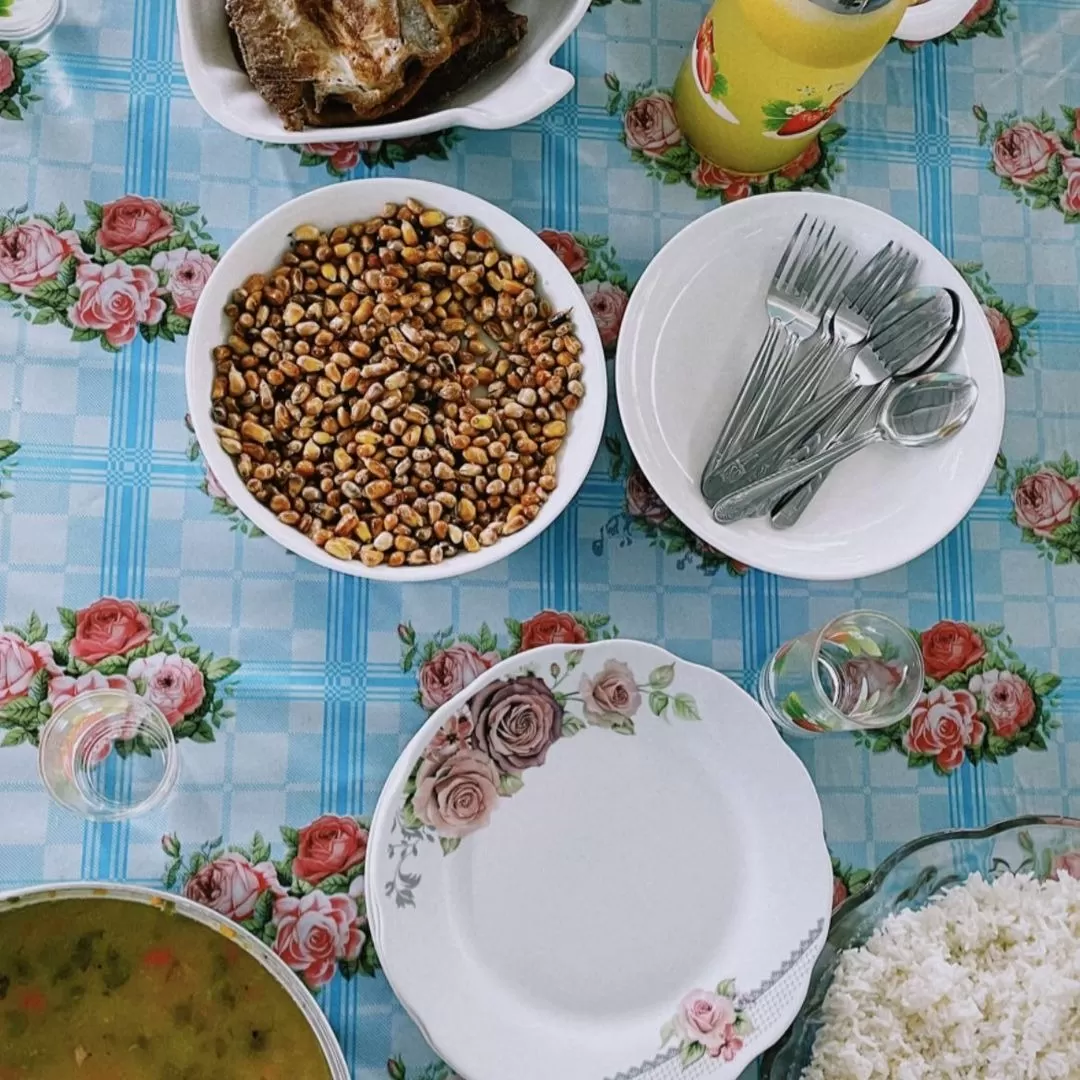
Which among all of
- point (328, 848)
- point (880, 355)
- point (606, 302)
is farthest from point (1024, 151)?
point (328, 848)

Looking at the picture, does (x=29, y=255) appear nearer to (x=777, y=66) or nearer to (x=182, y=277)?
(x=182, y=277)

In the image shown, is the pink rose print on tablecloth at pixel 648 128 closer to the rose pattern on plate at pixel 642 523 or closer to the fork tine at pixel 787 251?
the fork tine at pixel 787 251

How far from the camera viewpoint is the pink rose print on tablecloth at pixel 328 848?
3.34ft

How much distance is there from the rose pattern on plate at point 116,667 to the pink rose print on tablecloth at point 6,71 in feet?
1.46

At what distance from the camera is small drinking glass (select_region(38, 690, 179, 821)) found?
0.99 metres

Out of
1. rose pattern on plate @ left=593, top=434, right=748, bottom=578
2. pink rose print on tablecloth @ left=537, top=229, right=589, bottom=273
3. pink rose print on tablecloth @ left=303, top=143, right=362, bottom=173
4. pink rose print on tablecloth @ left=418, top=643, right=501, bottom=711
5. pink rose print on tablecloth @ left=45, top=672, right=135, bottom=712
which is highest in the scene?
pink rose print on tablecloth @ left=303, top=143, right=362, bottom=173

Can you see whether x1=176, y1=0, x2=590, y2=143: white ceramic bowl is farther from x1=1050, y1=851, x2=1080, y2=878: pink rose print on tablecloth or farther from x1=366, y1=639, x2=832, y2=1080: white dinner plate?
x1=1050, y1=851, x2=1080, y2=878: pink rose print on tablecloth

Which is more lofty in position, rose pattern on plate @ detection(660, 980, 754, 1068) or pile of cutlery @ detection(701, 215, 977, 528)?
pile of cutlery @ detection(701, 215, 977, 528)

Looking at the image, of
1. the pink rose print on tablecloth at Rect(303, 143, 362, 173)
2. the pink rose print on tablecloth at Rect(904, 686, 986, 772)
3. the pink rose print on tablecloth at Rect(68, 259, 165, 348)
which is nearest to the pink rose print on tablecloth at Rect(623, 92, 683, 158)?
the pink rose print on tablecloth at Rect(303, 143, 362, 173)

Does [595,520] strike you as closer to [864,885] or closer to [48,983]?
[864,885]

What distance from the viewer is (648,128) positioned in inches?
43.6

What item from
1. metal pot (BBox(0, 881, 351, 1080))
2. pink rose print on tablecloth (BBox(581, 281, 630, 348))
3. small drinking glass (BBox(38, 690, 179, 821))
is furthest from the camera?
pink rose print on tablecloth (BBox(581, 281, 630, 348))

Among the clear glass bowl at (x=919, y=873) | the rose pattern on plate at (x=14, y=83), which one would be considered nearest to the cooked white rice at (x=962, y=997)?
the clear glass bowl at (x=919, y=873)

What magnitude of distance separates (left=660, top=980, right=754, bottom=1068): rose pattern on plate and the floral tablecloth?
0.48ft
